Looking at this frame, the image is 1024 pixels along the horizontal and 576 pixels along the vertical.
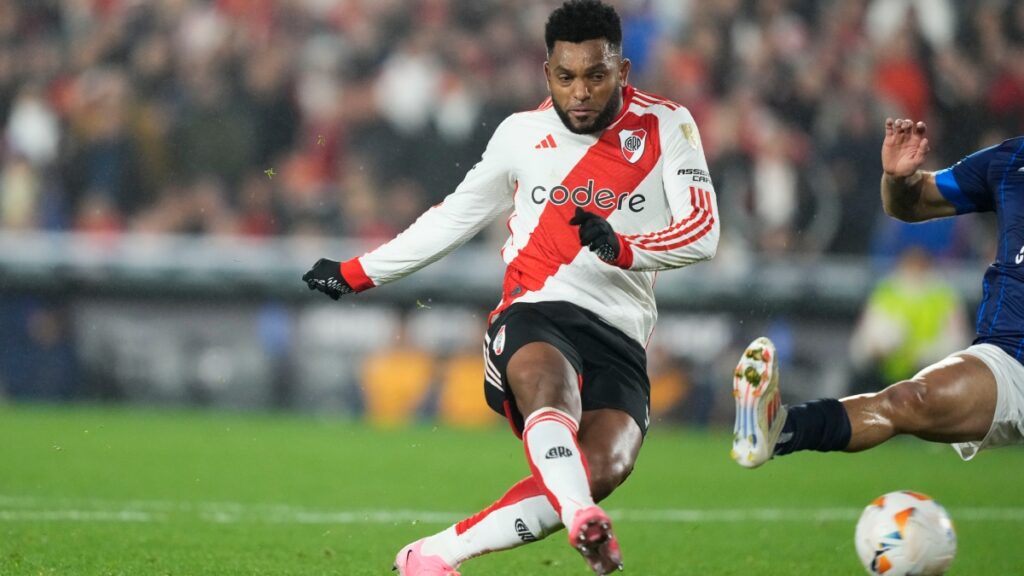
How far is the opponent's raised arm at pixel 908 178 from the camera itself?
590 cm

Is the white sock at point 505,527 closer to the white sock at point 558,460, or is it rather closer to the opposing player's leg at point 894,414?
the white sock at point 558,460

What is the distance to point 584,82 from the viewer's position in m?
5.51

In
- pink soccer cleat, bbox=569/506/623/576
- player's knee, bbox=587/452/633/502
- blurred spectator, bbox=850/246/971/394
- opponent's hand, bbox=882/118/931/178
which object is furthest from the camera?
blurred spectator, bbox=850/246/971/394

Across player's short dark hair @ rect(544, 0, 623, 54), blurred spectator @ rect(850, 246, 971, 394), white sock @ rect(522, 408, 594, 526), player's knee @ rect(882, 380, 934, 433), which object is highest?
player's short dark hair @ rect(544, 0, 623, 54)

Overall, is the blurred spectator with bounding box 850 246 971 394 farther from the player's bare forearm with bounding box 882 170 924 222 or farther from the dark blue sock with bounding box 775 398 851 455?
the dark blue sock with bounding box 775 398 851 455

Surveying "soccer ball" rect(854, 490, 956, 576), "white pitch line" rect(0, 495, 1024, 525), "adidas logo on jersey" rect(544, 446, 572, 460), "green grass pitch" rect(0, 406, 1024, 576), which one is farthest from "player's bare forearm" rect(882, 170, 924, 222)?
"white pitch line" rect(0, 495, 1024, 525)

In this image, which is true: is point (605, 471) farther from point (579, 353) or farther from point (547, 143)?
point (547, 143)

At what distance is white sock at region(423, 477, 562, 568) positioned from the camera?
17.2 feet

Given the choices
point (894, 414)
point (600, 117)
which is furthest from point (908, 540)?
point (600, 117)

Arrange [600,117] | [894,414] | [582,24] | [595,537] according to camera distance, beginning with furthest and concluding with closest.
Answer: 1. [600,117]
2. [582,24]
3. [894,414]
4. [595,537]

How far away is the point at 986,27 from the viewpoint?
14547 millimetres

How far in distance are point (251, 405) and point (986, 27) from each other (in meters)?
8.10

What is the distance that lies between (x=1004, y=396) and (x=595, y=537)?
1767 millimetres

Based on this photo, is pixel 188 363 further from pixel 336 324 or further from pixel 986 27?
pixel 986 27
